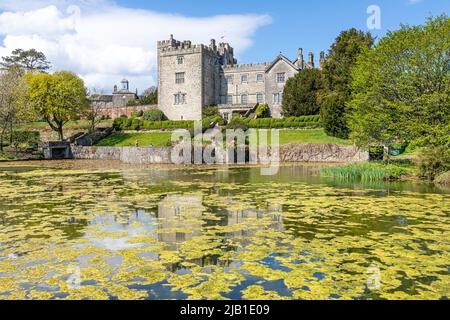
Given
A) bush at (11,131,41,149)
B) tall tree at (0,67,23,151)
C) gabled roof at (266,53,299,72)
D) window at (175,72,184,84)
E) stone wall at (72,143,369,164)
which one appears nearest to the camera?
stone wall at (72,143,369,164)

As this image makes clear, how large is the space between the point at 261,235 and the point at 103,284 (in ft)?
14.9

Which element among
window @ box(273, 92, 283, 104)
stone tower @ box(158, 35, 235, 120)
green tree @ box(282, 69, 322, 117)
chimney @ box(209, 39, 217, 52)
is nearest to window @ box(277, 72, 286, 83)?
window @ box(273, 92, 283, 104)

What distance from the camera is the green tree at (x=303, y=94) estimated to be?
54969 mm

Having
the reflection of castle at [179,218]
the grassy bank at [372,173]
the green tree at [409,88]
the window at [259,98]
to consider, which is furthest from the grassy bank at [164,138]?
the reflection of castle at [179,218]

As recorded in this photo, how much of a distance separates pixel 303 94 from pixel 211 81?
55.2ft

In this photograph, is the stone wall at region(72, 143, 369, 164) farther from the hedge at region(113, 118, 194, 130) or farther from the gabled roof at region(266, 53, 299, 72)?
the gabled roof at region(266, 53, 299, 72)

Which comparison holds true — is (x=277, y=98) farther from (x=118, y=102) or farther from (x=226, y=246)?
(x=226, y=246)

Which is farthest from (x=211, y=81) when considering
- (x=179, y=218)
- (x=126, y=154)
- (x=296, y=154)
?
(x=179, y=218)

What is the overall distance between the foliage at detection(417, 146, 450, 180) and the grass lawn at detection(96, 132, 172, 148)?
107 ft

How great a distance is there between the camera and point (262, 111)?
199 feet

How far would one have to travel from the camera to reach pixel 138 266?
27.2 feet

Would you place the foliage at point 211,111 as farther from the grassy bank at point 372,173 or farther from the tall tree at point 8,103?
the grassy bank at point 372,173

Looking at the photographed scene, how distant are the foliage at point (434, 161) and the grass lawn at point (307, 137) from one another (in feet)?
61.1

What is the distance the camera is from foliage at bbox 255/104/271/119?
60.0 metres
